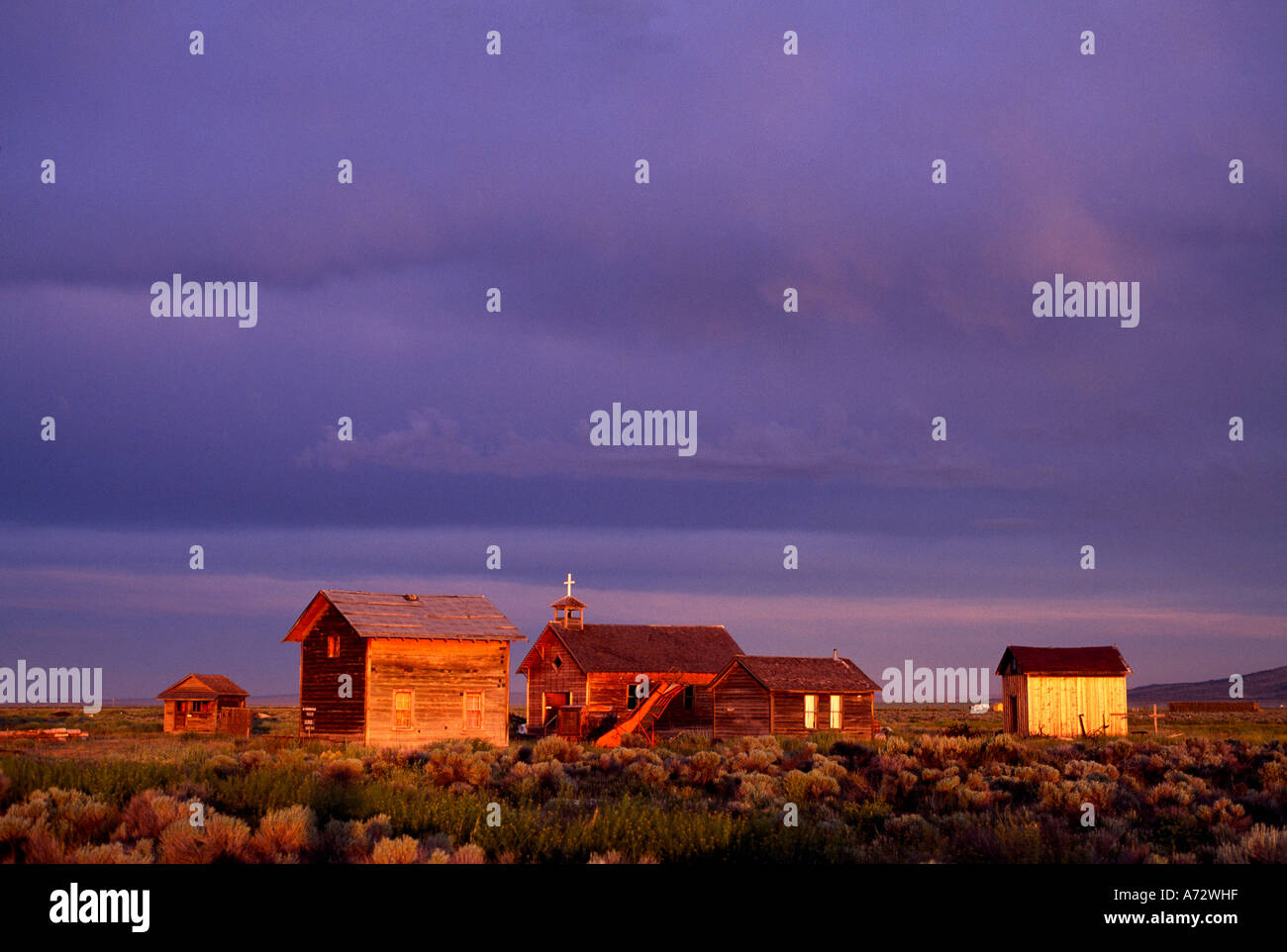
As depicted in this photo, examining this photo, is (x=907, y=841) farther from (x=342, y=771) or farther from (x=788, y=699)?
(x=788, y=699)

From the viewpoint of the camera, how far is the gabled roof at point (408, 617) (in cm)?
4000

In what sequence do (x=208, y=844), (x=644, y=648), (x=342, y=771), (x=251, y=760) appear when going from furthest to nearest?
(x=644, y=648)
(x=251, y=760)
(x=342, y=771)
(x=208, y=844)

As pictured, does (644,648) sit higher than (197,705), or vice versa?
(644,648)


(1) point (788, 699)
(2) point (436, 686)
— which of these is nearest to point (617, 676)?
(1) point (788, 699)

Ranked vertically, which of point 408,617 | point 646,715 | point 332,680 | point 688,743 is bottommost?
point 688,743

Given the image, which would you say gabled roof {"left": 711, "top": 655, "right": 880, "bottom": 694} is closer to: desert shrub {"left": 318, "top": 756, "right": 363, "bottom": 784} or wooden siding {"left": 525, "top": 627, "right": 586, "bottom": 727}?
wooden siding {"left": 525, "top": 627, "right": 586, "bottom": 727}

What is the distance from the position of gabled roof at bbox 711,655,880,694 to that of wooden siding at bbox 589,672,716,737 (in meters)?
3.08

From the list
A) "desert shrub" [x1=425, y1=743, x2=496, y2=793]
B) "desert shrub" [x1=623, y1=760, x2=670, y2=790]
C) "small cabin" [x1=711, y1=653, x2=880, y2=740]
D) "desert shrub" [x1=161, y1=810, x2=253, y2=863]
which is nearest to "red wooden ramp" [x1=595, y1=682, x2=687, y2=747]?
"small cabin" [x1=711, y1=653, x2=880, y2=740]

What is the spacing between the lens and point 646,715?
4828 cm

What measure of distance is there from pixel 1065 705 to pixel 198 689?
39.6 metres

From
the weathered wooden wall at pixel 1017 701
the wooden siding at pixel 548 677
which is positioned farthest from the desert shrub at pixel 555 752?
the weathered wooden wall at pixel 1017 701

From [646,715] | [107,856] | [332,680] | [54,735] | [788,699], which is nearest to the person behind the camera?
[107,856]
